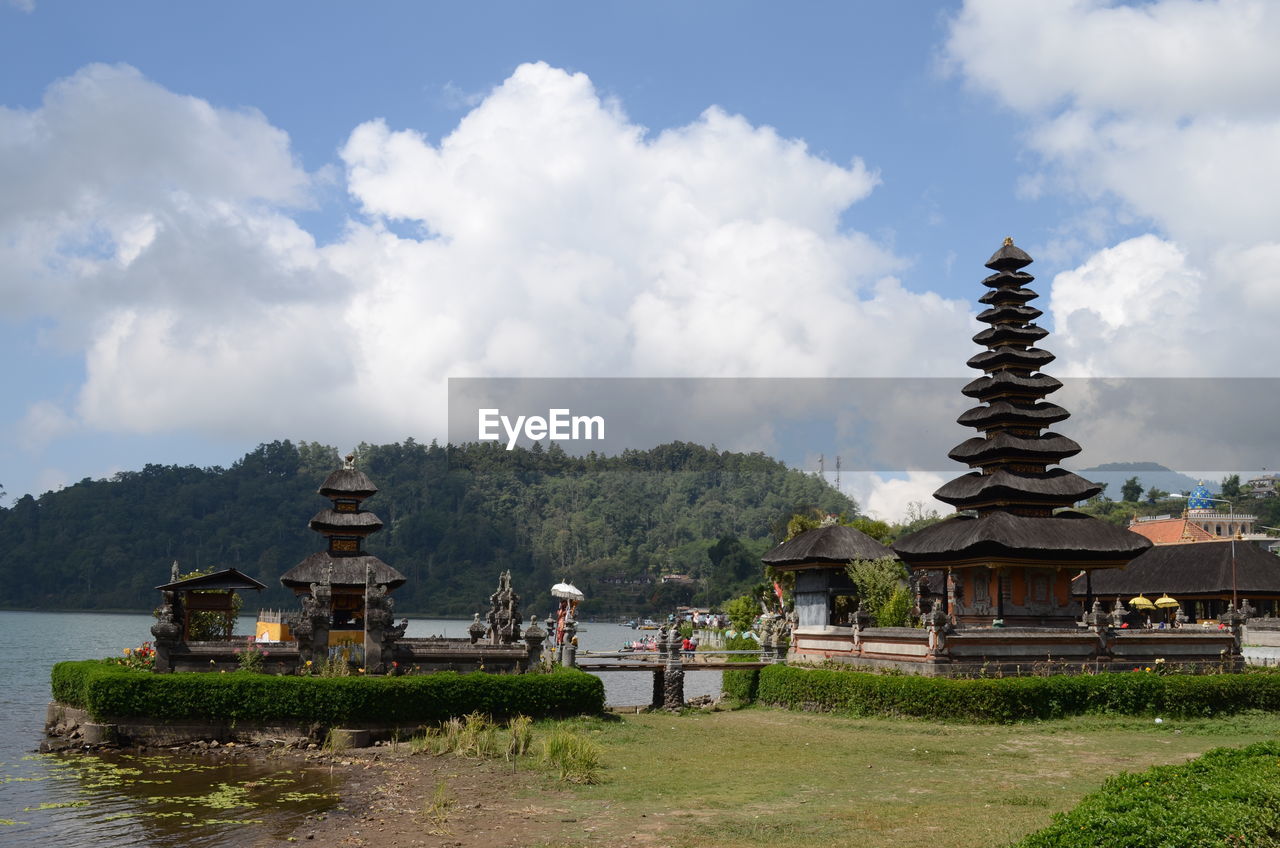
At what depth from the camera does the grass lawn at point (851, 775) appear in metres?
17.1

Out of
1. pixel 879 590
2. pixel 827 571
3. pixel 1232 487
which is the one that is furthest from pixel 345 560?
pixel 1232 487

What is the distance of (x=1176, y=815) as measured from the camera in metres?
11.4

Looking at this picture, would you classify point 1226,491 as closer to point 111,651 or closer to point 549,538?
point 549,538

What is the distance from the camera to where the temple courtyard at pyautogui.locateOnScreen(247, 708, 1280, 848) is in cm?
1719

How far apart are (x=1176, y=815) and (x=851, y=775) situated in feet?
37.9

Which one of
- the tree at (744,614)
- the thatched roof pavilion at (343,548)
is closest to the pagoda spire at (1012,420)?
the thatched roof pavilion at (343,548)

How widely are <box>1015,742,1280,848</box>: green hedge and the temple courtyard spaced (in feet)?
11.3

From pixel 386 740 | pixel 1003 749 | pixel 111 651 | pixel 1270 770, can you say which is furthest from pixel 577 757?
pixel 111 651

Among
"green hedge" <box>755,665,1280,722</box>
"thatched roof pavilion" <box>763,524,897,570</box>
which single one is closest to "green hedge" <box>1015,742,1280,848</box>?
"green hedge" <box>755,665,1280,722</box>

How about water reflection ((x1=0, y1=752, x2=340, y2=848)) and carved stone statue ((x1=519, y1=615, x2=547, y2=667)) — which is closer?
water reflection ((x1=0, y1=752, x2=340, y2=848))

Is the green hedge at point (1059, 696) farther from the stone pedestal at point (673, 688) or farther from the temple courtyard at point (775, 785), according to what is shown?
the stone pedestal at point (673, 688)

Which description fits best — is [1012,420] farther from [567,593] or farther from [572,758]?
[572,758]

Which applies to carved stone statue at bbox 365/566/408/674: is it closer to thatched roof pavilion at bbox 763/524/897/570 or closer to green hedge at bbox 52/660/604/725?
green hedge at bbox 52/660/604/725

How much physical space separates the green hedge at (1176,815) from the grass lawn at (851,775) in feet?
11.5
